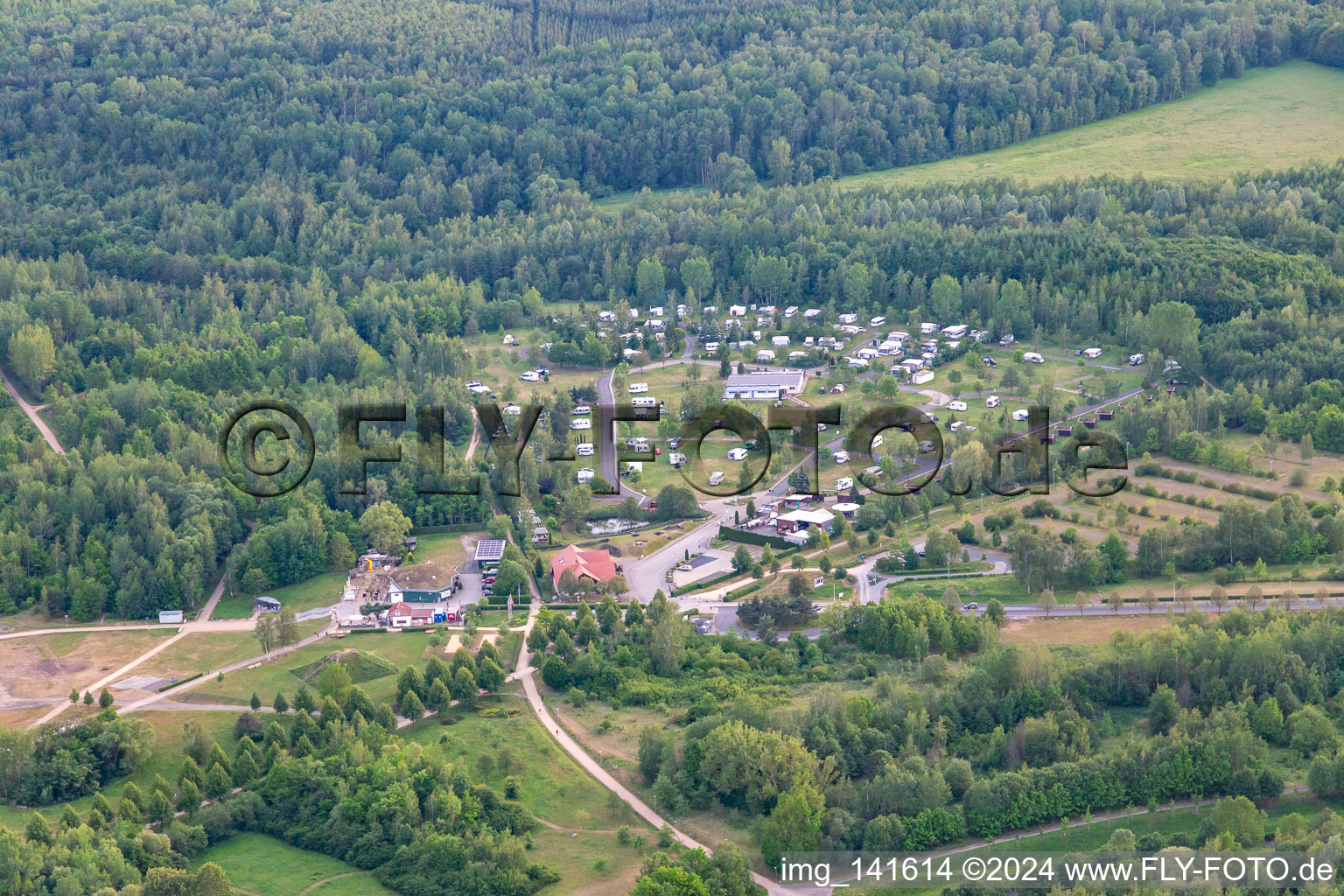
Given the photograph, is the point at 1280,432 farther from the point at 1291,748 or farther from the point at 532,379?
the point at 532,379

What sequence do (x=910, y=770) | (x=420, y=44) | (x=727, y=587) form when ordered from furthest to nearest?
(x=420, y=44)
(x=727, y=587)
(x=910, y=770)

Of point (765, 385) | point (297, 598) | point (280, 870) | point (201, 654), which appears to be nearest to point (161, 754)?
point (201, 654)

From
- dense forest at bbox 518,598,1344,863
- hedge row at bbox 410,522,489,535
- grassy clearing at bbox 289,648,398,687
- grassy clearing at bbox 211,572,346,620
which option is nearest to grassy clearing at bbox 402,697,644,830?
dense forest at bbox 518,598,1344,863

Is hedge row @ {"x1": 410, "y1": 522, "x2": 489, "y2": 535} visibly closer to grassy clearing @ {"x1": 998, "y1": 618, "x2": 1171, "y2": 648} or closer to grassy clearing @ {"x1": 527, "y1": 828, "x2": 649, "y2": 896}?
grassy clearing @ {"x1": 998, "y1": 618, "x2": 1171, "y2": 648}

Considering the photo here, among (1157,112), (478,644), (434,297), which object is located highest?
(1157,112)

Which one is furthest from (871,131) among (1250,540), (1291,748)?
(1291,748)

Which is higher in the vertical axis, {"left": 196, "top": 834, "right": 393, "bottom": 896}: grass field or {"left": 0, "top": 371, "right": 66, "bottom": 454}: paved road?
{"left": 0, "top": 371, "right": 66, "bottom": 454}: paved road
